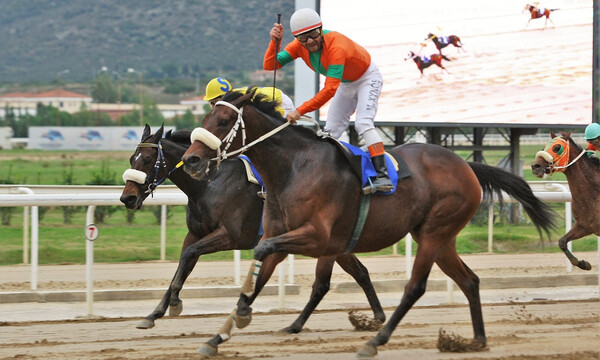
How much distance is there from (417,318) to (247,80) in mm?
67950

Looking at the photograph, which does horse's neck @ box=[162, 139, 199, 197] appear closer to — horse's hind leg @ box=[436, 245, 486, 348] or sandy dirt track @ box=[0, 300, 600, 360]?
sandy dirt track @ box=[0, 300, 600, 360]

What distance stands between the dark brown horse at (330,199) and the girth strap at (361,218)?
1 centimetres

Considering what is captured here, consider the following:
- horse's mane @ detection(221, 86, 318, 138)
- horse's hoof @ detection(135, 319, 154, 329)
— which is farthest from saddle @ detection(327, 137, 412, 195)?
horse's hoof @ detection(135, 319, 154, 329)

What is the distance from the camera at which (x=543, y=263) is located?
10.3 metres

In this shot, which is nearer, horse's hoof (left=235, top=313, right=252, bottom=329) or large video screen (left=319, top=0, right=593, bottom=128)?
horse's hoof (left=235, top=313, right=252, bottom=329)

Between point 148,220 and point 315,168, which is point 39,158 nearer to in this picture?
point 148,220

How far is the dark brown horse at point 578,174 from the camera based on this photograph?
7.63m

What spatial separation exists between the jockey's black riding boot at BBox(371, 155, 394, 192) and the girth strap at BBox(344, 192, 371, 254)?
8cm

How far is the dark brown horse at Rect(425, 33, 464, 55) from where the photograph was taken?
48.2 ft

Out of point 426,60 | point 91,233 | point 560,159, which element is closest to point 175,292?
point 91,233

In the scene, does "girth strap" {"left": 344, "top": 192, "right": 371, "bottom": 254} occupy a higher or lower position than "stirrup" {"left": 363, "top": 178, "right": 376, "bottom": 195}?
lower

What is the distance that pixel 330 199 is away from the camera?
16.1 ft

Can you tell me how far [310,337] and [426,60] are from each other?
9.73 m

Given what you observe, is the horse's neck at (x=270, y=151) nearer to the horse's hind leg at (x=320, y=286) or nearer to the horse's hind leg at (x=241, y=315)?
the horse's hind leg at (x=241, y=315)
